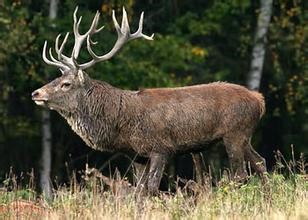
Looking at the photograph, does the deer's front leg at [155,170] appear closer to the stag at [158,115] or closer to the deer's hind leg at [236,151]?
the stag at [158,115]

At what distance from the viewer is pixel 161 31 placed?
2922 centimetres

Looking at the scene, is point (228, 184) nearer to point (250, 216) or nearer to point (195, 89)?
point (250, 216)

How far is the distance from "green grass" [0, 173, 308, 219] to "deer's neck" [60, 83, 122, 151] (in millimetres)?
2307

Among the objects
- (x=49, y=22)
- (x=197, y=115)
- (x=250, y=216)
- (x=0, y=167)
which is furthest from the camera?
(x=0, y=167)

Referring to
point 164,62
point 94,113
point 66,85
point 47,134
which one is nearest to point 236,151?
point 94,113

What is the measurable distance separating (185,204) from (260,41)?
15.1 m

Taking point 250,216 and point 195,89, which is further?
point 195,89

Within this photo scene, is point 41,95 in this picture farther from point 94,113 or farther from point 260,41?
point 260,41

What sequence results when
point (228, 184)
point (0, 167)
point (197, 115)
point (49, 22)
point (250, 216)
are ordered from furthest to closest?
point (0, 167), point (49, 22), point (197, 115), point (228, 184), point (250, 216)

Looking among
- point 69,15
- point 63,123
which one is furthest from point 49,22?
point 63,123

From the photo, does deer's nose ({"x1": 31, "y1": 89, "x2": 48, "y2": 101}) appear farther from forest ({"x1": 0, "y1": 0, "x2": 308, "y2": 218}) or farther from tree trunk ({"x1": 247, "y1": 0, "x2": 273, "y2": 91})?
tree trunk ({"x1": 247, "y1": 0, "x2": 273, "y2": 91})

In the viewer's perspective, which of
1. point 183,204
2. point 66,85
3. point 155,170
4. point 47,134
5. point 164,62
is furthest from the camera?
point 164,62

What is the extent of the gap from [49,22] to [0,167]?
13.0 ft

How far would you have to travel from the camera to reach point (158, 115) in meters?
16.3
